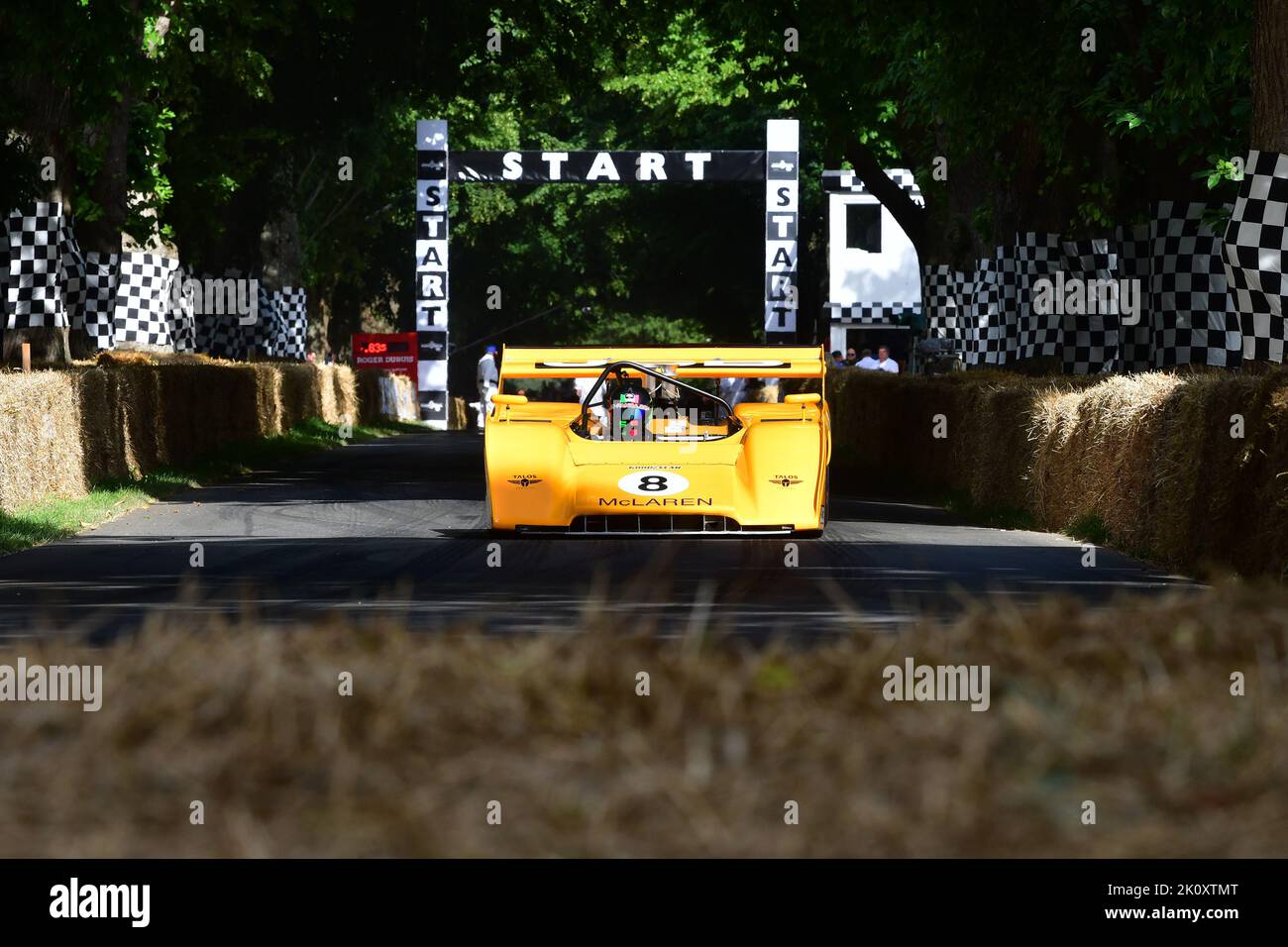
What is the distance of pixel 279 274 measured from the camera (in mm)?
49375

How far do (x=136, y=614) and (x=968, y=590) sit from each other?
4.27 m

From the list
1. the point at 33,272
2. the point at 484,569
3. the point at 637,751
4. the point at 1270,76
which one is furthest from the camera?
the point at 33,272

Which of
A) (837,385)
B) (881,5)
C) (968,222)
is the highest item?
(881,5)

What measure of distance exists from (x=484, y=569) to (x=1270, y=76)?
6439mm

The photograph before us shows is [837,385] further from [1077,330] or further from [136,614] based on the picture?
[136,614]

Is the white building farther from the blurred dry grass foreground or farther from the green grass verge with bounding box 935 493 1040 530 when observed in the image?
the blurred dry grass foreground

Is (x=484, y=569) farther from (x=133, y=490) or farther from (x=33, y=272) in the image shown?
(x=33, y=272)

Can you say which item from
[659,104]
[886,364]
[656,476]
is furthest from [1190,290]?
[659,104]

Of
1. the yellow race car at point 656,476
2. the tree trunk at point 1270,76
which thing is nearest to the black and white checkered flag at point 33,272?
the yellow race car at point 656,476

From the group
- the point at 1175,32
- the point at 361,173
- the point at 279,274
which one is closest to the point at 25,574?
the point at 1175,32

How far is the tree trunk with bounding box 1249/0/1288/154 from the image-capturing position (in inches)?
553

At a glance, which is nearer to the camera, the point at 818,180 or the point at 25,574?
the point at 25,574

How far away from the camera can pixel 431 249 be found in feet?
157

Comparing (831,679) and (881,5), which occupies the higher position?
(881,5)
